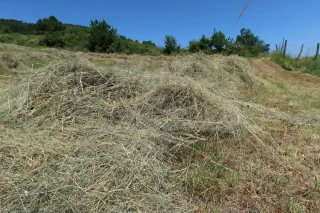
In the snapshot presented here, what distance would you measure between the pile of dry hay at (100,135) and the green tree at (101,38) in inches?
692

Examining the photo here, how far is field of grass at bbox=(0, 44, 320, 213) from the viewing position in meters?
Result: 1.61

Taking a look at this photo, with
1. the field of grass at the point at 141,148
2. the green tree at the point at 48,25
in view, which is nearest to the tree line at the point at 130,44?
the green tree at the point at 48,25

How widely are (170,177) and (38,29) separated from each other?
35.9m

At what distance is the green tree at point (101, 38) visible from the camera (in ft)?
66.9

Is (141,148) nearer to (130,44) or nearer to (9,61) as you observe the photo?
(9,61)

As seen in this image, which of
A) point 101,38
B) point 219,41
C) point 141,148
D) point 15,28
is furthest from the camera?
point 15,28

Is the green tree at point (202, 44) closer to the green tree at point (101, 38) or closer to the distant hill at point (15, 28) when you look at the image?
the green tree at point (101, 38)

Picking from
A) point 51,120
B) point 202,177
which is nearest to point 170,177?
point 202,177

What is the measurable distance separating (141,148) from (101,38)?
1984 centimetres

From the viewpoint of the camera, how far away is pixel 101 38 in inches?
806

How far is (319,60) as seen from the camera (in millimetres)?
11742

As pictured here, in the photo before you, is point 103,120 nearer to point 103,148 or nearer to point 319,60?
point 103,148

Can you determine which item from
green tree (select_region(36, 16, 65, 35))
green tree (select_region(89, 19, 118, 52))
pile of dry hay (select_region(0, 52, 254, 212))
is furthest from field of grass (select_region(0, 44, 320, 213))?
green tree (select_region(36, 16, 65, 35))

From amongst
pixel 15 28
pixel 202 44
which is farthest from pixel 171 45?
pixel 15 28
